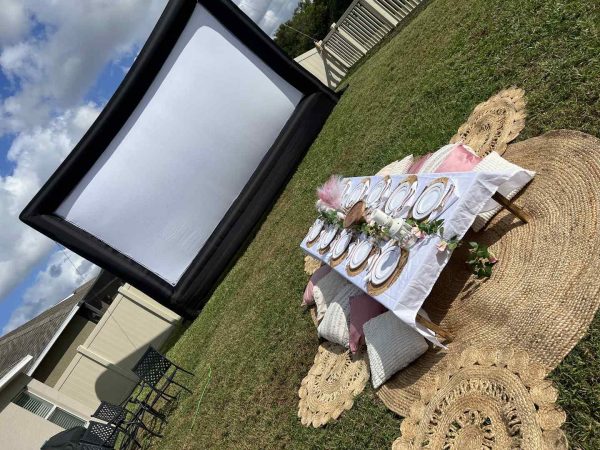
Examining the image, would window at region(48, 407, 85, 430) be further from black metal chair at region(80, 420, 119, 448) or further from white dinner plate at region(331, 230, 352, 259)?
white dinner plate at region(331, 230, 352, 259)

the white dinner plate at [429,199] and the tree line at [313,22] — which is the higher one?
the tree line at [313,22]

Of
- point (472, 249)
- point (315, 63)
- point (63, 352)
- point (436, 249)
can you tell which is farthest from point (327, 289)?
point (63, 352)

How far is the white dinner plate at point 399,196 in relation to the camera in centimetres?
367

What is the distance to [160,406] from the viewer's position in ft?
24.0

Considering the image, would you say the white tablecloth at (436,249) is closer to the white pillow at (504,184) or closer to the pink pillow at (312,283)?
the white pillow at (504,184)

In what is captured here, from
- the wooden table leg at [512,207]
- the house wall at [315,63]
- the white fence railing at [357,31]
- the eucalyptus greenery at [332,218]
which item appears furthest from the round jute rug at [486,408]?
the house wall at [315,63]

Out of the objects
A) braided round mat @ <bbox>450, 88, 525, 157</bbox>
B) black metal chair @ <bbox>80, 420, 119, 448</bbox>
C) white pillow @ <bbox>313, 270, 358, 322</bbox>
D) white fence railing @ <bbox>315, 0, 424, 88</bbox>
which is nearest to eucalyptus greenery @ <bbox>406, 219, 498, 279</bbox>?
braided round mat @ <bbox>450, 88, 525, 157</bbox>

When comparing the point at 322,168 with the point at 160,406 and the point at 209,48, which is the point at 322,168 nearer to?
the point at 209,48

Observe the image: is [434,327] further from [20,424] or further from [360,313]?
[20,424]

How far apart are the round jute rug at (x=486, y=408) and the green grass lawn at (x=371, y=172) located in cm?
12

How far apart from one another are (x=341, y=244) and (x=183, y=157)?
441 cm

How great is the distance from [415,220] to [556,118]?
4.36 ft

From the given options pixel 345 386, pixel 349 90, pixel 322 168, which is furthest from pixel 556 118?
pixel 349 90

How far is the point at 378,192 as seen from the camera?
4.13 meters
